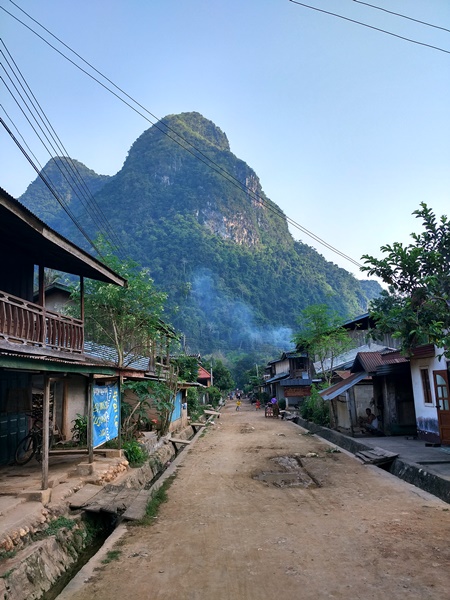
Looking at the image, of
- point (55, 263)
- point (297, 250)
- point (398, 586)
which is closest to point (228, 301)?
point (297, 250)

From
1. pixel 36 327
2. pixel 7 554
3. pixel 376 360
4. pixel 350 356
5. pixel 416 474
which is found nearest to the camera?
pixel 7 554

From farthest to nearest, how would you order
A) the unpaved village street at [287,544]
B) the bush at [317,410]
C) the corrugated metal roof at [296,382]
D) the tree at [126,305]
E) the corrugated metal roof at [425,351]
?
the corrugated metal roof at [296,382]
the bush at [317,410]
the tree at [126,305]
the corrugated metal roof at [425,351]
the unpaved village street at [287,544]

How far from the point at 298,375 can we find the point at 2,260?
3788cm

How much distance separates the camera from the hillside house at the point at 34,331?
8.24m

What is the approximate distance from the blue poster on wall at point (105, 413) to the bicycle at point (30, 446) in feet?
5.86

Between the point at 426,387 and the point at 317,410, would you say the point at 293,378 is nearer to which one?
the point at 317,410

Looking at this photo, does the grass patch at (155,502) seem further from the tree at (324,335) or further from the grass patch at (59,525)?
the tree at (324,335)

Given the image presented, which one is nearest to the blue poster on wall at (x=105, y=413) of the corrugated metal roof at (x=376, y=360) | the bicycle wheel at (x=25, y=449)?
the bicycle wheel at (x=25, y=449)

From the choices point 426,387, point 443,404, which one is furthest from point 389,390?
point 443,404

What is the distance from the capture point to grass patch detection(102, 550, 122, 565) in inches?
245

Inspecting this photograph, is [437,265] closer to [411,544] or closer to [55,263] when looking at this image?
[411,544]

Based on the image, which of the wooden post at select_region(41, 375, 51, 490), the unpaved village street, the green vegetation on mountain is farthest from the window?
the green vegetation on mountain

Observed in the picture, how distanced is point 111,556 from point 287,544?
2568 millimetres

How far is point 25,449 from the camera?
41.8 ft
